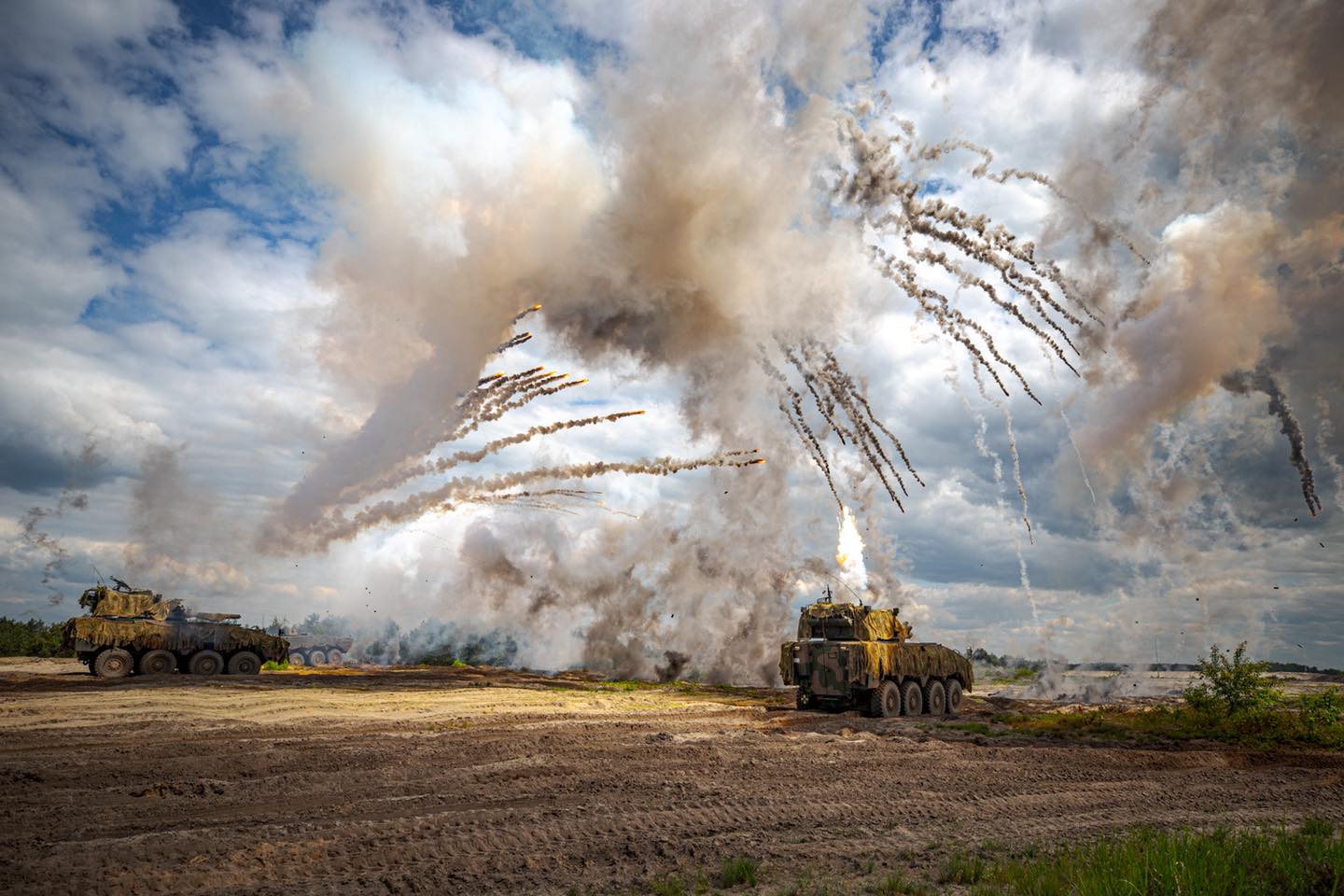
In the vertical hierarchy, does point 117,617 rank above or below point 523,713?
above

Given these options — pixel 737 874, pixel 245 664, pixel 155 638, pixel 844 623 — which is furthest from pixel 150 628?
pixel 737 874

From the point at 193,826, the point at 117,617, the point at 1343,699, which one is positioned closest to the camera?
the point at 193,826

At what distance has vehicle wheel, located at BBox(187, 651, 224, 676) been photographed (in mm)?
33281

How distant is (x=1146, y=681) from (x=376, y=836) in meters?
43.7

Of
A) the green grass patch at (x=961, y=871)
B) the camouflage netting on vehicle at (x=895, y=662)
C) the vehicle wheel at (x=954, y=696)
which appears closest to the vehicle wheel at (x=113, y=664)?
the camouflage netting on vehicle at (x=895, y=662)

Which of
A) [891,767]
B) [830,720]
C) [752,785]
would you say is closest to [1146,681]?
[830,720]

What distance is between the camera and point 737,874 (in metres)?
8.02

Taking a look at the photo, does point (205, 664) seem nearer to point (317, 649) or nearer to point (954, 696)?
point (317, 649)

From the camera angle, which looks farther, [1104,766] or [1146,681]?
[1146,681]

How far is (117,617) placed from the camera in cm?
3189

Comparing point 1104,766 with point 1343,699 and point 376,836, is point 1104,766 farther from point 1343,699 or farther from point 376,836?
point 376,836

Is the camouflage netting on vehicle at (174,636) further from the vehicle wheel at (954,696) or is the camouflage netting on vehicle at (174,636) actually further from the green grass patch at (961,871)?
the green grass patch at (961,871)

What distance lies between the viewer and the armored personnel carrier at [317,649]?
4922 centimetres

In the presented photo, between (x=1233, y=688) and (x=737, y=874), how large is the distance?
63.0ft
